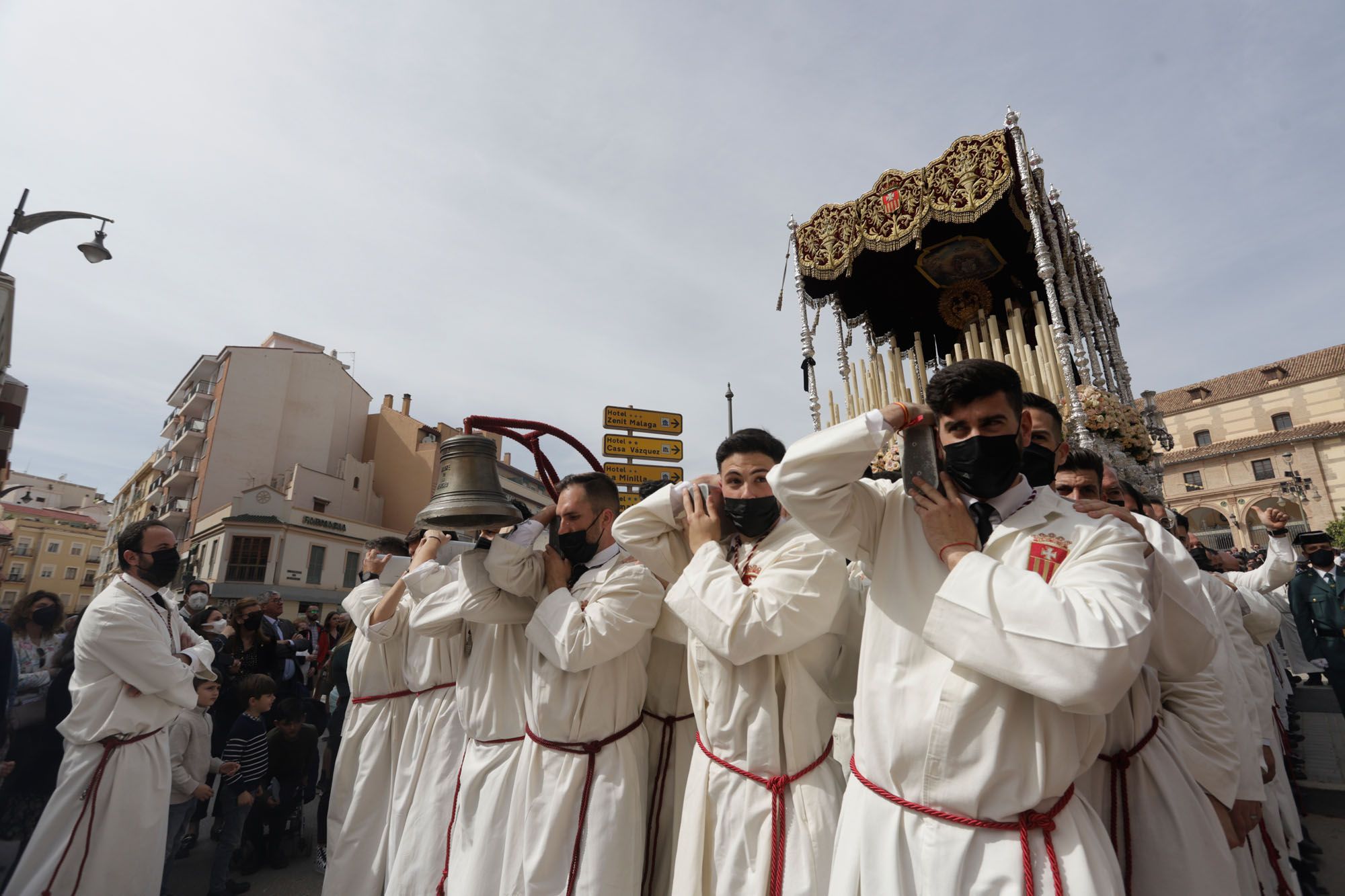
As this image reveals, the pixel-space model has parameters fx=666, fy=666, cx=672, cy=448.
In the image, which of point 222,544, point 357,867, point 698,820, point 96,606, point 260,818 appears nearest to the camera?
point 698,820

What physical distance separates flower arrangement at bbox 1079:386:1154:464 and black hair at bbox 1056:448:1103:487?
16.1 ft

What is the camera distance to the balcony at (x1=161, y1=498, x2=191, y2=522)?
37.9 m

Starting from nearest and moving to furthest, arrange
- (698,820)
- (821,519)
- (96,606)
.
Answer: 1. (821,519)
2. (698,820)
3. (96,606)

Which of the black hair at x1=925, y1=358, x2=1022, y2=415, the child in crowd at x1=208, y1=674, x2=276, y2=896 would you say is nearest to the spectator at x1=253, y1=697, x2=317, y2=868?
the child in crowd at x1=208, y1=674, x2=276, y2=896

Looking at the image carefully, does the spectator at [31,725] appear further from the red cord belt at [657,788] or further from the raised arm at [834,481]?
the raised arm at [834,481]

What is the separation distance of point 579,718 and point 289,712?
3.98 m

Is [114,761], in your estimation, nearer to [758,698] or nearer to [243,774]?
[243,774]

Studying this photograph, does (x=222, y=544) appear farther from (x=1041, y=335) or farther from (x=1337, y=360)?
(x=1337, y=360)

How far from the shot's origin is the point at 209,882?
4.53 meters

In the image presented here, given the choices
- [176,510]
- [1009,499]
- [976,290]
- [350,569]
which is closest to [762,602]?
[1009,499]

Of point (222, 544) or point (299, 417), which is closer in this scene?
point (222, 544)

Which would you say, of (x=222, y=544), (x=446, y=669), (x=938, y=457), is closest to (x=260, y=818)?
(x=446, y=669)

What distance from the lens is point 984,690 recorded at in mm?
1605

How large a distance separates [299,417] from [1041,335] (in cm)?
3924
